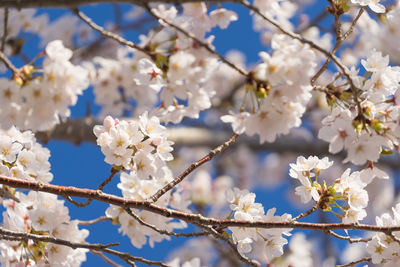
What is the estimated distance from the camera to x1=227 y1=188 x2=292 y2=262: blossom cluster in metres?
1.77

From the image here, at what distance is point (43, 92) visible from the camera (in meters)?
1.83

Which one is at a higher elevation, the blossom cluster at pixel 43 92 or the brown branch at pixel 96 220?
the blossom cluster at pixel 43 92

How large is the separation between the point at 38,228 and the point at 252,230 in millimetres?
752

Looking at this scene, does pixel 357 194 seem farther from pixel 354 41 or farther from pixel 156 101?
pixel 354 41

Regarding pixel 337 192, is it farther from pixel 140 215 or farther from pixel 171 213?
pixel 140 215

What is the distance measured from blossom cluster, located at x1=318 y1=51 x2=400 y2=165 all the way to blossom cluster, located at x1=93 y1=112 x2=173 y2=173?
0.53 metres

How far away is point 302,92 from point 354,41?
4.05 metres

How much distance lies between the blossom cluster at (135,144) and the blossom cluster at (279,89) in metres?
0.27

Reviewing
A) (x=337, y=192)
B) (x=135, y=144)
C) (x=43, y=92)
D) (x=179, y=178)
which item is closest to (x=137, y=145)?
→ (x=135, y=144)

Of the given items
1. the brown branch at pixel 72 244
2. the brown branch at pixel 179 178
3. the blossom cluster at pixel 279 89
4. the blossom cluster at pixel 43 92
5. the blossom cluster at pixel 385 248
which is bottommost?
the brown branch at pixel 72 244

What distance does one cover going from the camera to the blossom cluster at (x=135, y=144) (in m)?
1.76

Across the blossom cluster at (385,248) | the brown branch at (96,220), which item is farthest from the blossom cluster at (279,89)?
the brown branch at (96,220)

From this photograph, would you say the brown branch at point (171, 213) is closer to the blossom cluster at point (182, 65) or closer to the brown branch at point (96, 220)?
the blossom cluster at point (182, 65)

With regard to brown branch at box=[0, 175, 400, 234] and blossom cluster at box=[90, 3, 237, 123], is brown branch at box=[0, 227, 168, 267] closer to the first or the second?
brown branch at box=[0, 175, 400, 234]
